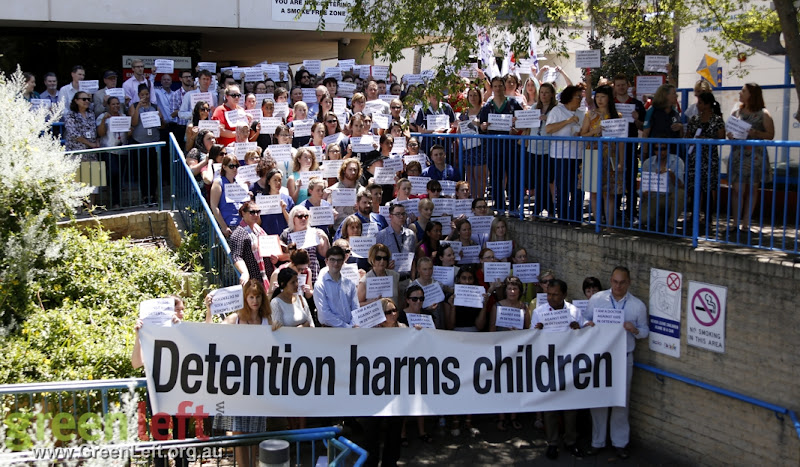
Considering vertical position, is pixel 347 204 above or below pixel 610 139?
below

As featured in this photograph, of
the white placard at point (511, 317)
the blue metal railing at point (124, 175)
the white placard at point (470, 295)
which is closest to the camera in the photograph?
the white placard at point (511, 317)

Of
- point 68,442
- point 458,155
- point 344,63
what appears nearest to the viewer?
point 68,442

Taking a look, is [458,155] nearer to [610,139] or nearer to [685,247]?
[610,139]

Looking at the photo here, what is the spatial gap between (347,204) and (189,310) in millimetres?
2476

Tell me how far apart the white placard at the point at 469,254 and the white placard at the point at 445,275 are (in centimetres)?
68

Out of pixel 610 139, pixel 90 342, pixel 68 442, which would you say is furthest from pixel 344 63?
pixel 68 442

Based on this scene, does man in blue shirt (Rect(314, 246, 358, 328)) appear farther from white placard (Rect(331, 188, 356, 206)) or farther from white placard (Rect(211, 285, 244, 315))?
white placard (Rect(331, 188, 356, 206))

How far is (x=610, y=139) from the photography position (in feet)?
34.6

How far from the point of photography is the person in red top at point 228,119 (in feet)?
43.3

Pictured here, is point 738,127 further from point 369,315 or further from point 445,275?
point 369,315

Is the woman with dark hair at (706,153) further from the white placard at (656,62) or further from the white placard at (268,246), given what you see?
the white placard at (268,246)

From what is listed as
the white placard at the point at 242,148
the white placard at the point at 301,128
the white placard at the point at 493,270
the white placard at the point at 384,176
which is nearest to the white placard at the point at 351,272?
the white placard at the point at 493,270

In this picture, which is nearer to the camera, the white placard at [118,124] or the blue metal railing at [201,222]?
the blue metal railing at [201,222]

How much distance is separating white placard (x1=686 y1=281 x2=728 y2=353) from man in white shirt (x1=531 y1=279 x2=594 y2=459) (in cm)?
105
